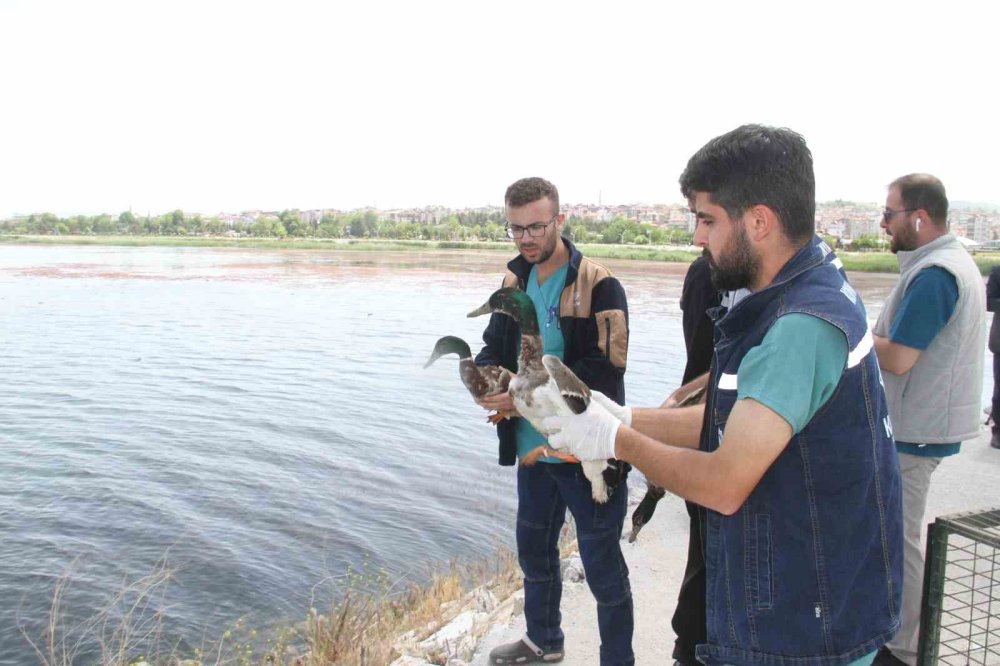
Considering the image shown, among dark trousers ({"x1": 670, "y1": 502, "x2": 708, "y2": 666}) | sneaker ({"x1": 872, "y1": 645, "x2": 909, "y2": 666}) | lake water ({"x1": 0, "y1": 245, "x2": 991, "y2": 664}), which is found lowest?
lake water ({"x1": 0, "y1": 245, "x2": 991, "y2": 664})

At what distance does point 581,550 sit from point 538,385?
102cm

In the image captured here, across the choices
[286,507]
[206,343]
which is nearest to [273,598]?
[286,507]

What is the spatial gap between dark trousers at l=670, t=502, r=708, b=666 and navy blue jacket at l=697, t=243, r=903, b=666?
379 mm

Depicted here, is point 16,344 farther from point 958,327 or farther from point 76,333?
A: point 958,327

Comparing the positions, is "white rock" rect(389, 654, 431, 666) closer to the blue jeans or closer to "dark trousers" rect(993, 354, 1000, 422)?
the blue jeans

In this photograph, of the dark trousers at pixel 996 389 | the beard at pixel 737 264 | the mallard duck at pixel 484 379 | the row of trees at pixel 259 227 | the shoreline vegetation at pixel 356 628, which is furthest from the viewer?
the row of trees at pixel 259 227

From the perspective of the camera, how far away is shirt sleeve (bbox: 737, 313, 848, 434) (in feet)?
5.67

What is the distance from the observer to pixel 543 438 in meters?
3.64

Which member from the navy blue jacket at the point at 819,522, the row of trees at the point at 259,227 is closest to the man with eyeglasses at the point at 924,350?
the navy blue jacket at the point at 819,522

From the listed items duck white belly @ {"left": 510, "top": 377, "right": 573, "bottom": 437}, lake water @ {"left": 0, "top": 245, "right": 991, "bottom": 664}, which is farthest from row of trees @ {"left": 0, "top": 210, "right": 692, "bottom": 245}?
duck white belly @ {"left": 510, "top": 377, "right": 573, "bottom": 437}

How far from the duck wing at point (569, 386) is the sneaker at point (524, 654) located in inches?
68.1

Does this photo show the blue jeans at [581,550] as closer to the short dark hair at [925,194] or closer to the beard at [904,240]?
the beard at [904,240]

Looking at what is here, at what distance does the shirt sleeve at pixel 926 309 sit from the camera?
3.52m

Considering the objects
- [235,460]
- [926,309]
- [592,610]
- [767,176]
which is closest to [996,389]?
[926,309]
